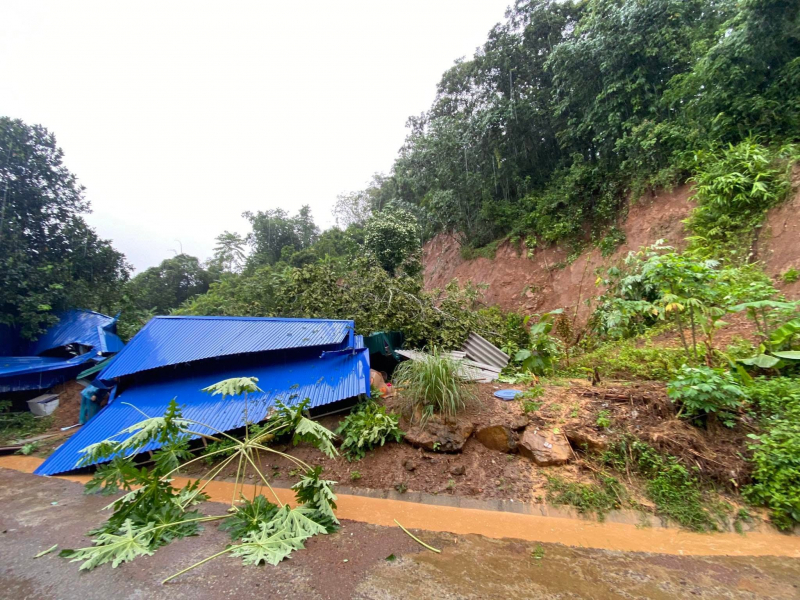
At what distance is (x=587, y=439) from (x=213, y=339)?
19.7ft

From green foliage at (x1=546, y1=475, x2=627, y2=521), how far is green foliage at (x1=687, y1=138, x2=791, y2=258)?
5.97 m

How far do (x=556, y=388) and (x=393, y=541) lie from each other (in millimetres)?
3229

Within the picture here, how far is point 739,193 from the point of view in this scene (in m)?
6.98

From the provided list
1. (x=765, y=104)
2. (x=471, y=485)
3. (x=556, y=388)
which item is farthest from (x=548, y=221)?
(x=471, y=485)

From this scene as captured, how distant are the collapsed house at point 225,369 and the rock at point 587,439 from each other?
9.69 feet

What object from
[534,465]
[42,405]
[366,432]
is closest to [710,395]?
[534,465]

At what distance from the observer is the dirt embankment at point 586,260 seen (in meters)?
6.43

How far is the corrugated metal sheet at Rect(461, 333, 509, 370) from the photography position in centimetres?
751

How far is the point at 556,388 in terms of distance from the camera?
17.0 ft

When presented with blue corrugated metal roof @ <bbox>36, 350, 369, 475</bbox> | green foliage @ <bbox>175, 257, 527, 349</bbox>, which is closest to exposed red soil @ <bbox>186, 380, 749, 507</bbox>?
blue corrugated metal roof @ <bbox>36, 350, 369, 475</bbox>

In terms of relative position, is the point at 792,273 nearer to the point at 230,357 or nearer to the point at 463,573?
the point at 463,573

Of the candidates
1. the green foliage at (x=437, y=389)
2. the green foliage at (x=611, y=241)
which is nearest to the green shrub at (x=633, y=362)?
the green foliage at (x=437, y=389)

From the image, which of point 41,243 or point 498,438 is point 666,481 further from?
point 41,243

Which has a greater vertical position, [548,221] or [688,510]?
[548,221]
